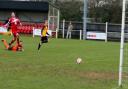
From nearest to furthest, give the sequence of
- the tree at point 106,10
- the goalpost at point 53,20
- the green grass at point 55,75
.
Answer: the green grass at point 55,75 < the goalpost at point 53,20 < the tree at point 106,10

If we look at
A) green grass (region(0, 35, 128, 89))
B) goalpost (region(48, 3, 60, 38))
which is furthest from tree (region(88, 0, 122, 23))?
green grass (region(0, 35, 128, 89))

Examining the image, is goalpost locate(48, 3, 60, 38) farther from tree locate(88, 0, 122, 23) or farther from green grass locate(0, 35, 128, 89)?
green grass locate(0, 35, 128, 89)

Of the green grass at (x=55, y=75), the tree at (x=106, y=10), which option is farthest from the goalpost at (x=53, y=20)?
the green grass at (x=55, y=75)

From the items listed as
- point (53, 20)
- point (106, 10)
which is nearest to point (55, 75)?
point (53, 20)

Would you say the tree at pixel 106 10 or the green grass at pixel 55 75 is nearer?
the green grass at pixel 55 75

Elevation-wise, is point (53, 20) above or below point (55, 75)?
above

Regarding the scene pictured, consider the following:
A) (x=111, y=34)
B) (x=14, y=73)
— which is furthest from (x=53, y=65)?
(x=111, y=34)

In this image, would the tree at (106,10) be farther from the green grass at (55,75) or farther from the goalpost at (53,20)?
the green grass at (55,75)

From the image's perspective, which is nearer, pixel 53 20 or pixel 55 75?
pixel 55 75

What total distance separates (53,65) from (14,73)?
12.1 feet

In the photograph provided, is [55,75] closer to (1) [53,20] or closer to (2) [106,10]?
(1) [53,20]

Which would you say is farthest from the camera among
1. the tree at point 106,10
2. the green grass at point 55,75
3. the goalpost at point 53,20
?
the tree at point 106,10

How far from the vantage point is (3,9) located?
202 ft

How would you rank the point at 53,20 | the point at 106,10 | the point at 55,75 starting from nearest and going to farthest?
the point at 55,75 < the point at 53,20 < the point at 106,10
